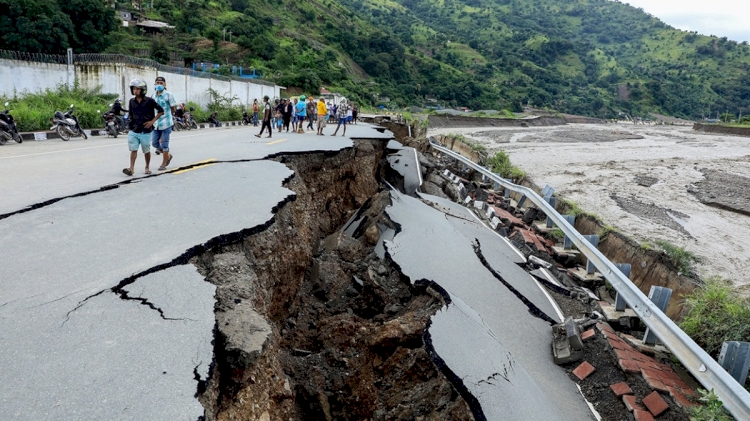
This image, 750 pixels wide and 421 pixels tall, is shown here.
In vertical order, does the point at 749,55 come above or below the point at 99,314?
above

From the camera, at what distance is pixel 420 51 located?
398ft

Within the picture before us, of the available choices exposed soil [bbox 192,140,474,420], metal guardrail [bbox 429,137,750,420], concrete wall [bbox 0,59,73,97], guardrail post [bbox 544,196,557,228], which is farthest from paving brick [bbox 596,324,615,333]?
concrete wall [bbox 0,59,73,97]

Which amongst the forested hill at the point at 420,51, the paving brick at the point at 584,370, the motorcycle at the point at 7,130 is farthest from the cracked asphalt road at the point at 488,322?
the forested hill at the point at 420,51

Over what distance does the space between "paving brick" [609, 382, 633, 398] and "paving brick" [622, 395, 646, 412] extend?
55 mm

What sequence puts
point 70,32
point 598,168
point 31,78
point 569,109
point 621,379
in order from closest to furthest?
point 621,379 → point 31,78 → point 598,168 → point 70,32 → point 569,109

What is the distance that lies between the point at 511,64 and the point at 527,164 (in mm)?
119465

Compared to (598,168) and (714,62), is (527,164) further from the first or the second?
(714,62)

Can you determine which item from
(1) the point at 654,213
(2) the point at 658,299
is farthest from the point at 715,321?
(1) the point at 654,213

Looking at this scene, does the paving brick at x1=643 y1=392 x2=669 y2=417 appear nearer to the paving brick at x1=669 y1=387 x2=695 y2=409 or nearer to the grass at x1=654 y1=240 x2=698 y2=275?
the paving brick at x1=669 y1=387 x2=695 y2=409

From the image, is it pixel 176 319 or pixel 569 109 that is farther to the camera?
pixel 569 109

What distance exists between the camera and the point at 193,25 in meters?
63.1

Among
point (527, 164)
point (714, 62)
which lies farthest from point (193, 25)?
point (714, 62)

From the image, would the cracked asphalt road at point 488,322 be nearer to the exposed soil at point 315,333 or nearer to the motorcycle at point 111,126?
the exposed soil at point 315,333

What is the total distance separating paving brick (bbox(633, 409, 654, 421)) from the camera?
13.9ft
